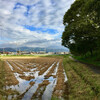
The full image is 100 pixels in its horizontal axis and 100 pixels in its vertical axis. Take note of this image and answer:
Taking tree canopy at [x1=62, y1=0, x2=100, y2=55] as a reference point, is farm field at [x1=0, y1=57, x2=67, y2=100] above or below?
below

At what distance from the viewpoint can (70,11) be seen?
27609 mm

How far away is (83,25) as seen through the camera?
20.0 m

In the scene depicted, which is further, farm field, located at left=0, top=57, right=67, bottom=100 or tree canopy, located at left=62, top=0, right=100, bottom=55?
tree canopy, located at left=62, top=0, right=100, bottom=55

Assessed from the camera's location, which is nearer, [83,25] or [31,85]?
[31,85]

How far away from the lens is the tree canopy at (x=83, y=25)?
1831 cm

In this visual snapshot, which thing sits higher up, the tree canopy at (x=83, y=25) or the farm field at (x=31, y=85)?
the tree canopy at (x=83, y=25)

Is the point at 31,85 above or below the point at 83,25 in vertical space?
below

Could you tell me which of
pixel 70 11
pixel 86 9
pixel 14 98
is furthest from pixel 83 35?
pixel 14 98

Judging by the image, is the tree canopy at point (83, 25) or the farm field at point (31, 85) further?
the tree canopy at point (83, 25)

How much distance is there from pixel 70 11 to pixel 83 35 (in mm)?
7647

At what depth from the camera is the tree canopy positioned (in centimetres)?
1831

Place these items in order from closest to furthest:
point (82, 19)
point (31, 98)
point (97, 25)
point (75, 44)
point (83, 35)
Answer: point (31, 98) → point (97, 25) → point (82, 19) → point (83, 35) → point (75, 44)

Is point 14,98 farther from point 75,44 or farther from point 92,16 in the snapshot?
point 75,44

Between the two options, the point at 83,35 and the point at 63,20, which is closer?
the point at 83,35
